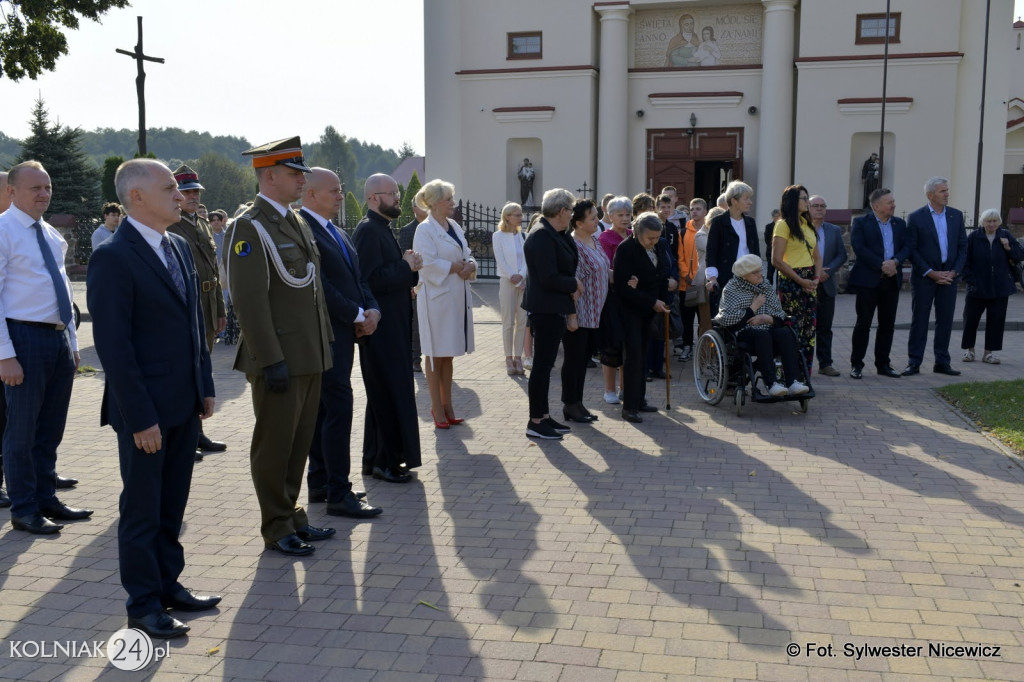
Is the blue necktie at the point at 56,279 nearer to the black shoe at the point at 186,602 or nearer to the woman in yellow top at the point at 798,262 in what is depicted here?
the black shoe at the point at 186,602

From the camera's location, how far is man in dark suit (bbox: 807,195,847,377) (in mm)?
10680

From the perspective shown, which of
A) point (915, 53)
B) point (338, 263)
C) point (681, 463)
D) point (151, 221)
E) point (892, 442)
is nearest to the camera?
point (151, 221)

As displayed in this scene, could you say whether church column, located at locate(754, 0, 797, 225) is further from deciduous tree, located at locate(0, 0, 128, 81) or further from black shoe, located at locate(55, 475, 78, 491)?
black shoe, located at locate(55, 475, 78, 491)

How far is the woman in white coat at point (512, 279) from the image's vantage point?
1132 centimetres

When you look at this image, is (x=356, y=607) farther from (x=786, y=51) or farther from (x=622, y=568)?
(x=786, y=51)

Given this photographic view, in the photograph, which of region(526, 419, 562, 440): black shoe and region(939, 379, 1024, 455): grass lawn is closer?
region(939, 379, 1024, 455): grass lawn

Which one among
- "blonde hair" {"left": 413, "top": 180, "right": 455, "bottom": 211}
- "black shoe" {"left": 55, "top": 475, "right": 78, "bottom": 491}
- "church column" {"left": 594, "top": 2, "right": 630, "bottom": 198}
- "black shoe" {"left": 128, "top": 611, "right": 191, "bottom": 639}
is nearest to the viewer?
"black shoe" {"left": 128, "top": 611, "right": 191, "bottom": 639}

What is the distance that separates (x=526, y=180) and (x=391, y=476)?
24819 millimetres

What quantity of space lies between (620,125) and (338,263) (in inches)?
987

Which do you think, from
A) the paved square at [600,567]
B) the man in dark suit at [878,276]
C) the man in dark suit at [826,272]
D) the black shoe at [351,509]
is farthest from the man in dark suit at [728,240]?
the black shoe at [351,509]

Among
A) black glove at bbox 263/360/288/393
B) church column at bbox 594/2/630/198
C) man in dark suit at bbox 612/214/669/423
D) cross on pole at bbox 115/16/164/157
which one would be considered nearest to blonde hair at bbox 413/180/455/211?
man in dark suit at bbox 612/214/669/423

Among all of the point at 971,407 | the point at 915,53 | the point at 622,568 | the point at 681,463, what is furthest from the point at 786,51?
the point at 622,568

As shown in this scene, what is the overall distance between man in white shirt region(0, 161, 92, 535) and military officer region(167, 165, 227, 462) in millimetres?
1567

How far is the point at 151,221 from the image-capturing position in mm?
4332
